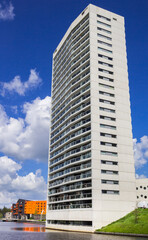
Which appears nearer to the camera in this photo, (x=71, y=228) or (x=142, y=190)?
(x=71, y=228)

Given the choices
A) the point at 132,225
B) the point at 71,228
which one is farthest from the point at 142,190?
the point at 71,228

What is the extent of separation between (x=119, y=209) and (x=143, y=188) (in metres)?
11.0

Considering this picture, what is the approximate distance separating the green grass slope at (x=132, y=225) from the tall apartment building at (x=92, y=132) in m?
2.70

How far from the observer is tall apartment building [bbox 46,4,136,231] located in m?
51.3

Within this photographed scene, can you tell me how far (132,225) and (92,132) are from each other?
20789 millimetres

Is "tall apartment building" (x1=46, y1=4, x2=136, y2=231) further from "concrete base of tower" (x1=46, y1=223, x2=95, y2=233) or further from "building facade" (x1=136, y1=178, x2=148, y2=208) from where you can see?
"building facade" (x1=136, y1=178, x2=148, y2=208)

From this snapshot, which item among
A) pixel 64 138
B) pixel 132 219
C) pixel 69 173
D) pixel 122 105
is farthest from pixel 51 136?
pixel 132 219

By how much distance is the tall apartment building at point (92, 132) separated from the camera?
51.3 m

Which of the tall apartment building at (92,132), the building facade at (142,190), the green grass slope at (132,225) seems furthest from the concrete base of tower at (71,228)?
the building facade at (142,190)

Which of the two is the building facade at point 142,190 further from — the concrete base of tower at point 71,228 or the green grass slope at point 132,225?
the concrete base of tower at point 71,228

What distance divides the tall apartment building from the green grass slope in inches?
106

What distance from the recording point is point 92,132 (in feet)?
179

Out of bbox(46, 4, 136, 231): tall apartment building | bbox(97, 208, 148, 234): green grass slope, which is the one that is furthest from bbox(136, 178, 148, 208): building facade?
bbox(97, 208, 148, 234): green grass slope

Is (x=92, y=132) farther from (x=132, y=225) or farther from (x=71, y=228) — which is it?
(x=71, y=228)
